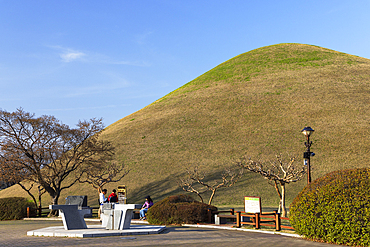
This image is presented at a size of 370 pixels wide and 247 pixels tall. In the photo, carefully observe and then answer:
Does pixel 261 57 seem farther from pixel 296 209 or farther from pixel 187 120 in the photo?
pixel 296 209

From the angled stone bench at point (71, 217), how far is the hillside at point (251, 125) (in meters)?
27.1

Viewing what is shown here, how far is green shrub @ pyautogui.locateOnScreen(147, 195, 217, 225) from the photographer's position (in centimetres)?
1908

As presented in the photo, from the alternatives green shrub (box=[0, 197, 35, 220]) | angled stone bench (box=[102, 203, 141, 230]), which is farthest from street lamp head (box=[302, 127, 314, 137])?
green shrub (box=[0, 197, 35, 220])

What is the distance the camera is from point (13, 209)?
26.7 m

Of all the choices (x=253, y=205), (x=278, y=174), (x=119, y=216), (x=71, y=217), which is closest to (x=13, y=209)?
(x=71, y=217)

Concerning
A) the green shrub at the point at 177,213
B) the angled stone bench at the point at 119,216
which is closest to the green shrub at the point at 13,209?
the green shrub at the point at 177,213

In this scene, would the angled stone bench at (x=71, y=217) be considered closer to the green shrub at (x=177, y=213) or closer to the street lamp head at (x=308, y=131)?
the green shrub at (x=177, y=213)

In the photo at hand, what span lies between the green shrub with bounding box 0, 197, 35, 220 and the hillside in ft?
60.0

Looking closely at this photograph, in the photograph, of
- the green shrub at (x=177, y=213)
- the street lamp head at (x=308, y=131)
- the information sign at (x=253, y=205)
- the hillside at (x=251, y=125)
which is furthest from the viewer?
the hillside at (x=251, y=125)

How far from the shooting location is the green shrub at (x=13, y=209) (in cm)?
2650

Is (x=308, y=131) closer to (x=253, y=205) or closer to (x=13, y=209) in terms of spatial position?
(x=253, y=205)

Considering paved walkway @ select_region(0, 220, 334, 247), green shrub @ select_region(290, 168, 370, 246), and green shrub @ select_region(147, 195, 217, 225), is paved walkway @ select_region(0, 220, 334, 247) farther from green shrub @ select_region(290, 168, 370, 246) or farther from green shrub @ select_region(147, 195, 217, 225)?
green shrub @ select_region(147, 195, 217, 225)

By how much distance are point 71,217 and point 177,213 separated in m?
5.91

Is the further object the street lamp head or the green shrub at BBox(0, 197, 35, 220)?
the green shrub at BBox(0, 197, 35, 220)
